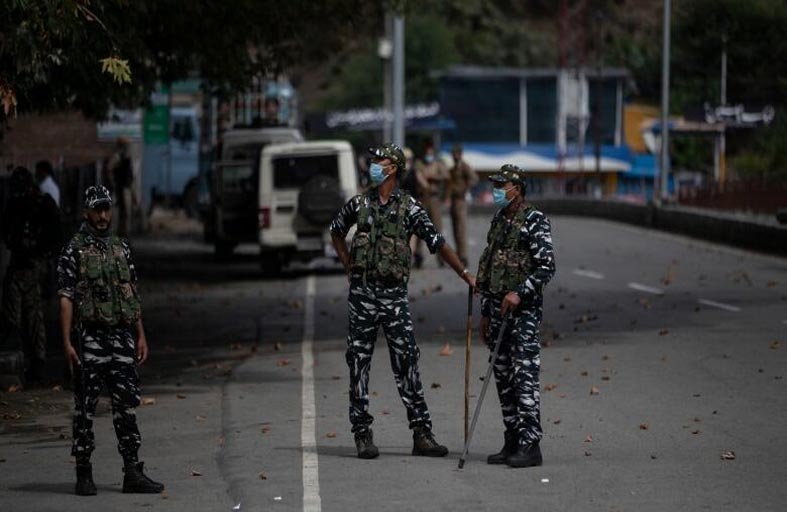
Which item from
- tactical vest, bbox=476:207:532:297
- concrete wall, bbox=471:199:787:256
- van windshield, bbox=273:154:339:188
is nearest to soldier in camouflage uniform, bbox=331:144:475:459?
tactical vest, bbox=476:207:532:297

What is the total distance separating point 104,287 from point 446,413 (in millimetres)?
3905

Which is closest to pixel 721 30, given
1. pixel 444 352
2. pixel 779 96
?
pixel 779 96

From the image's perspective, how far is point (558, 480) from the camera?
1070 cm

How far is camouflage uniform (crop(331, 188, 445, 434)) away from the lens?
11320 millimetres

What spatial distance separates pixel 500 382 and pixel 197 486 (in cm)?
197

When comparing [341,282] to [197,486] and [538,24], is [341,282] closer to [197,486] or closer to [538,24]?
[197,486]

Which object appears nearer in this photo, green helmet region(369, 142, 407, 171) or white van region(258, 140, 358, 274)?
green helmet region(369, 142, 407, 171)

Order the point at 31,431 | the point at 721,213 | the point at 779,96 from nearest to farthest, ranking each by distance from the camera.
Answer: the point at 31,431 < the point at 721,213 < the point at 779,96

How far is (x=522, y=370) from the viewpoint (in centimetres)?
1114

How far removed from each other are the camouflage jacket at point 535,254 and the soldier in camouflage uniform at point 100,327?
224 cm

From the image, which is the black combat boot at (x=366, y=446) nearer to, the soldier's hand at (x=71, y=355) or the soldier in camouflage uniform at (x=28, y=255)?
the soldier's hand at (x=71, y=355)

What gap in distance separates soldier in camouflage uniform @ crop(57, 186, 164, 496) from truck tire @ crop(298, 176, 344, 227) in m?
17.6

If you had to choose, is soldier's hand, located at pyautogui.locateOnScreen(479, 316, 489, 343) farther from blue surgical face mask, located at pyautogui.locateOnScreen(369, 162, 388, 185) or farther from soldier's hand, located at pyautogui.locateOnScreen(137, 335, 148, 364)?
soldier's hand, located at pyautogui.locateOnScreen(137, 335, 148, 364)

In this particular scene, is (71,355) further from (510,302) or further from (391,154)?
(510,302)
